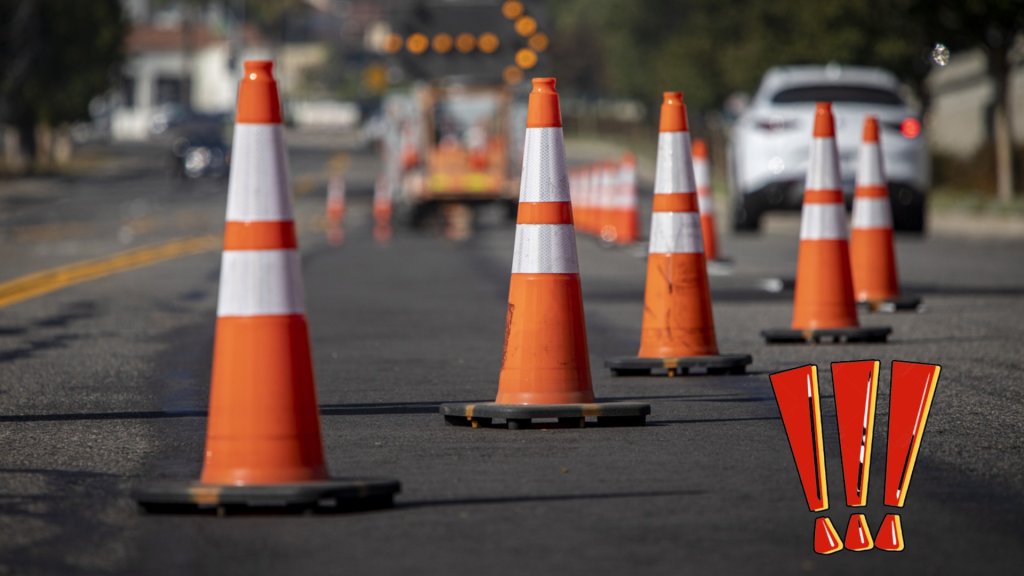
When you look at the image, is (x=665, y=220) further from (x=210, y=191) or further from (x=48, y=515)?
(x=210, y=191)

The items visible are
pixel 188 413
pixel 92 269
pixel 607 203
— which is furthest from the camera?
pixel 607 203

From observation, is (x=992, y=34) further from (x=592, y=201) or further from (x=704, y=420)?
(x=704, y=420)

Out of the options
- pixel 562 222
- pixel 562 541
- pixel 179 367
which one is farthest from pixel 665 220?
pixel 562 541

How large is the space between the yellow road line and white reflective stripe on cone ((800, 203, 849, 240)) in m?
5.91

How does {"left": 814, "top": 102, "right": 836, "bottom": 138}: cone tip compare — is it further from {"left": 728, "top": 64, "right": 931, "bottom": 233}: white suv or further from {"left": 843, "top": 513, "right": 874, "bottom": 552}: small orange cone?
{"left": 728, "top": 64, "right": 931, "bottom": 233}: white suv

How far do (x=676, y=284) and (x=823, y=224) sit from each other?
186 centimetres

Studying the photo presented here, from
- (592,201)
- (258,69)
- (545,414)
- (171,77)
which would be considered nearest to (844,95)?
(592,201)

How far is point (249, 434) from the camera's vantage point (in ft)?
17.9

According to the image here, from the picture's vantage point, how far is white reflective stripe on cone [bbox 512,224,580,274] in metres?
7.32

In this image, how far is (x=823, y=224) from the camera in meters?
10.4

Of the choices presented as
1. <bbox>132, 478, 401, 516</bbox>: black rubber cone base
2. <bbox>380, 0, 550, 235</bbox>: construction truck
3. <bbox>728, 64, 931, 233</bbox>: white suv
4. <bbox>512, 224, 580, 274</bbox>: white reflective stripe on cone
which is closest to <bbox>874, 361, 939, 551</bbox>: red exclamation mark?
<bbox>132, 478, 401, 516</bbox>: black rubber cone base

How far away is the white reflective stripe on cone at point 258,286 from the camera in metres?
5.66

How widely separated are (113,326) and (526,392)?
5318 mm

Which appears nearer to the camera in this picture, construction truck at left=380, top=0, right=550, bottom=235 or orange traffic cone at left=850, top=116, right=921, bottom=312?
orange traffic cone at left=850, top=116, right=921, bottom=312
